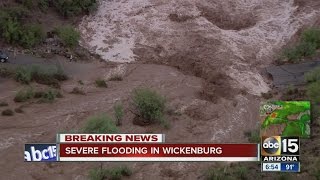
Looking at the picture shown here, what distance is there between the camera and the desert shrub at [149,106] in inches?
1167

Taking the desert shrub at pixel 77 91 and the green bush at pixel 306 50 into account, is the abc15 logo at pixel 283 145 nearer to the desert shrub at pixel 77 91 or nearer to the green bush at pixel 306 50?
the desert shrub at pixel 77 91

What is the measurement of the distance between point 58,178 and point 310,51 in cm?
2263

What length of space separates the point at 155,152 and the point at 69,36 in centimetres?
2513

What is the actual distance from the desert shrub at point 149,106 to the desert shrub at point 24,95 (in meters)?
6.59

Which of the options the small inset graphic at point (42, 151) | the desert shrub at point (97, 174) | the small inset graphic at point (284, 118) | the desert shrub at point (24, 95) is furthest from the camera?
the desert shrub at point (24, 95)

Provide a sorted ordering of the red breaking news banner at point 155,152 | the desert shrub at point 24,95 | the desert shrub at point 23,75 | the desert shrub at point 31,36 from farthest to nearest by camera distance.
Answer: the desert shrub at point 31,36 < the desert shrub at point 23,75 < the desert shrub at point 24,95 < the red breaking news banner at point 155,152

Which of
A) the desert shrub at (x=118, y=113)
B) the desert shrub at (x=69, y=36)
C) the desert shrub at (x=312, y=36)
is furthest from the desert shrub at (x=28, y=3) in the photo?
the desert shrub at (x=312, y=36)

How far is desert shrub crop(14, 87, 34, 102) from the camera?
104 ft

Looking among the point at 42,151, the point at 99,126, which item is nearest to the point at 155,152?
the point at 42,151

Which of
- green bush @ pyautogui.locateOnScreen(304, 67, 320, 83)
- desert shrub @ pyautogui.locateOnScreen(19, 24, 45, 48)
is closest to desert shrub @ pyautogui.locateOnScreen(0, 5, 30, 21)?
desert shrub @ pyautogui.locateOnScreen(19, 24, 45, 48)

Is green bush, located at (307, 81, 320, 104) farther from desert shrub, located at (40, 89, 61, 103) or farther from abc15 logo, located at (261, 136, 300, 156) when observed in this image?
desert shrub, located at (40, 89, 61, 103)

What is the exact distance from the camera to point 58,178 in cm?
2375

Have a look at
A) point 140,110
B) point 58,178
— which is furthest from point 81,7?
point 58,178

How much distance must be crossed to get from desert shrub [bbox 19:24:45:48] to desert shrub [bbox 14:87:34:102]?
7440mm
